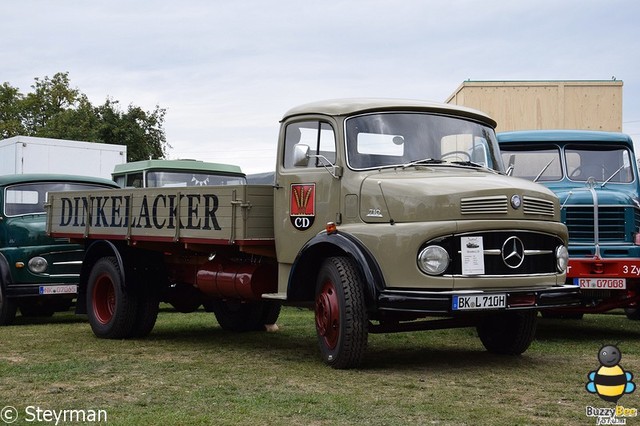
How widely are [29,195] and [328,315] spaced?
6715 millimetres

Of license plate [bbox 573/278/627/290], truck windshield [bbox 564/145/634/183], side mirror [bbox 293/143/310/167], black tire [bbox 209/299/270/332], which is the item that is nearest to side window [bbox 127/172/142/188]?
black tire [bbox 209/299/270/332]

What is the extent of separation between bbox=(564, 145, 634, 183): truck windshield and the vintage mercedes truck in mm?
2684

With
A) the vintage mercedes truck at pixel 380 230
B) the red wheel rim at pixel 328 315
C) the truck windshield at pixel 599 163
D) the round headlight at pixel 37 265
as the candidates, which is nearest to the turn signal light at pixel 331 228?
the vintage mercedes truck at pixel 380 230

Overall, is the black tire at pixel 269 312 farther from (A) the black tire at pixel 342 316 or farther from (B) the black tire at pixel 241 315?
(A) the black tire at pixel 342 316

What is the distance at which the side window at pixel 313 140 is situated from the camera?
8.13 m

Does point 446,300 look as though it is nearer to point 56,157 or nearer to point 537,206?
point 537,206

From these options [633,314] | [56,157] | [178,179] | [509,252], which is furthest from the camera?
[56,157]

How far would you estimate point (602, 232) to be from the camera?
10.1 m

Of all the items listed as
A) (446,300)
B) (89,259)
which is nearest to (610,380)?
(446,300)

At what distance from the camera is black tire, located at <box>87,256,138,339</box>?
10.2m

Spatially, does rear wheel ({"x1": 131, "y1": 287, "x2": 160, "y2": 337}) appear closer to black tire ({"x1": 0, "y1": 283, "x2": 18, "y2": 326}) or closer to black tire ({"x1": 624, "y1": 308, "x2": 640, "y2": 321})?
black tire ({"x1": 0, "y1": 283, "x2": 18, "y2": 326})

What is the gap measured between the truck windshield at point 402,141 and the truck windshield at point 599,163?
3.15m

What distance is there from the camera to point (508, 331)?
27.8 ft

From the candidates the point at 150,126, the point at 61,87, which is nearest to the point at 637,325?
the point at 150,126
